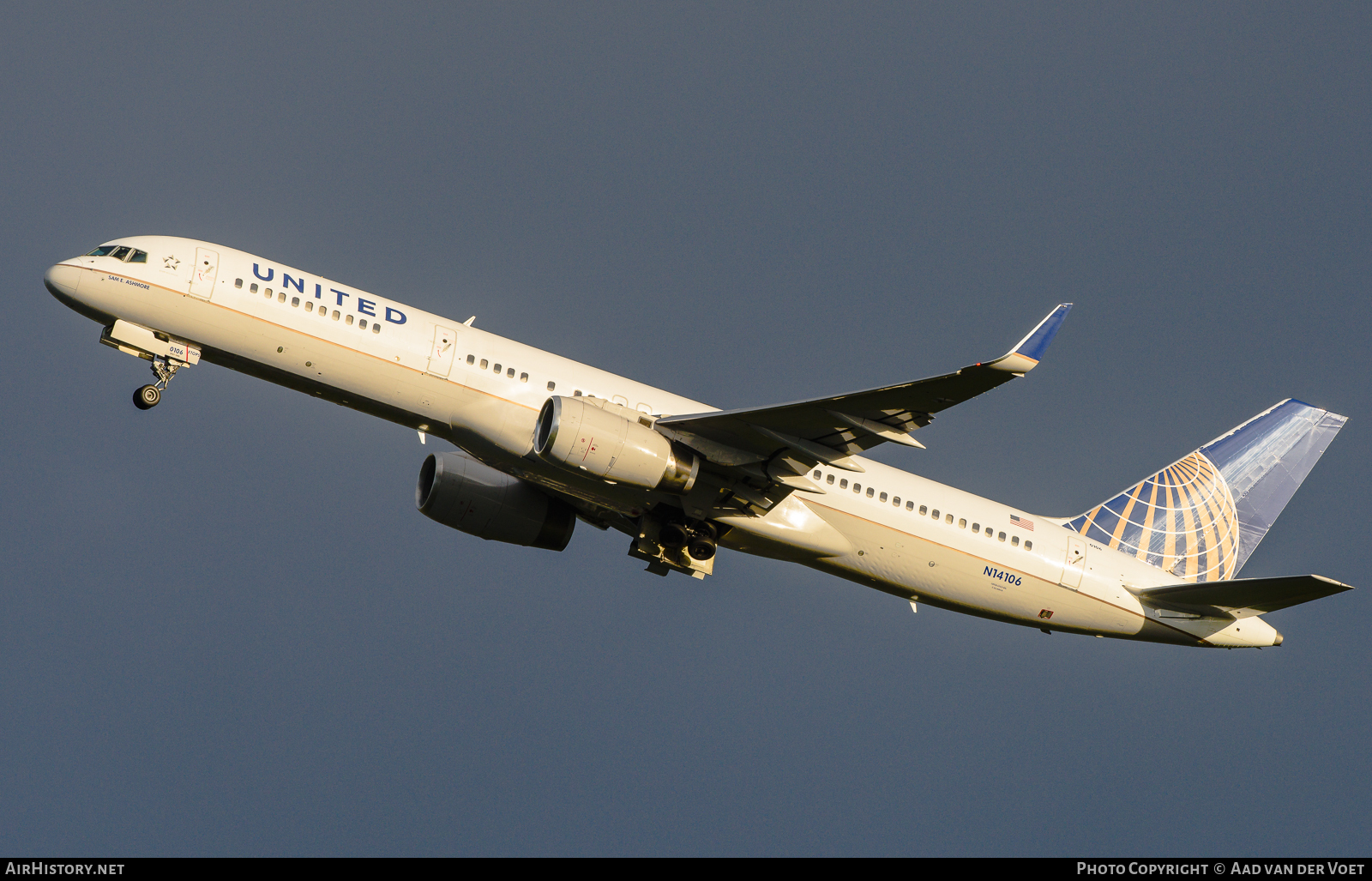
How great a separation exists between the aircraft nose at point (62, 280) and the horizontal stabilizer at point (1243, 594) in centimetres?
2764

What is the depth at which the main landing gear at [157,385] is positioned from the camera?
29078 mm

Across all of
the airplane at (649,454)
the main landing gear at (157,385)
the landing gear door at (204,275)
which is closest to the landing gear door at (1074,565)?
the airplane at (649,454)

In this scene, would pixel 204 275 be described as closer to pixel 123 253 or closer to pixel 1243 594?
pixel 123 253

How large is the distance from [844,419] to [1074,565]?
998 cm

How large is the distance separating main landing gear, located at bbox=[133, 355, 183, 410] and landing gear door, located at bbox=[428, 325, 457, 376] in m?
5.80

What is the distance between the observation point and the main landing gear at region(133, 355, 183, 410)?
2908 cm

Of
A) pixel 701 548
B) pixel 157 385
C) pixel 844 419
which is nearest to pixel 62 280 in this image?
pixel 157 385

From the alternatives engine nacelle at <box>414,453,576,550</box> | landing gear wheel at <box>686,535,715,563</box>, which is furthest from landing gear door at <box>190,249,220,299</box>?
landing gear wheel at <box>686,535,715,563</box>

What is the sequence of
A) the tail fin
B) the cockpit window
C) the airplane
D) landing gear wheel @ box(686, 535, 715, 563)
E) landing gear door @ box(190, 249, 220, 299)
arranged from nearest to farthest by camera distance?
the airplane
landing gear door @ box(190, 249, 220, 299)
the cockpit window
landing gear wheel @ box(686, 535, 715, 563)
the tail fin

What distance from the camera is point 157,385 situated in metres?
29.4

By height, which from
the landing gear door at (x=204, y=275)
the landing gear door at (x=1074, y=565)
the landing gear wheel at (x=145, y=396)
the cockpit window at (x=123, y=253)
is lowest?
the landing gear door at (x=1074, y=565)

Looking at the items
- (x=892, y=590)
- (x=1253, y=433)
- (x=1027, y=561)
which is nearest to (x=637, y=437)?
(x=892, y=590)

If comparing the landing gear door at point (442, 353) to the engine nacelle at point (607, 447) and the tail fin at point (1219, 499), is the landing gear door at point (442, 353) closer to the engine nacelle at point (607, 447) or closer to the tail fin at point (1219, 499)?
the engine nacelle at point (607, 447)

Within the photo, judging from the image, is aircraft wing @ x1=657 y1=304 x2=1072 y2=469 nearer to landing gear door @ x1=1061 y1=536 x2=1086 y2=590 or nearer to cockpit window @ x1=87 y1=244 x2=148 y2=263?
landing gear door @ x1=1061 y1=536 x2=1086 y2=590
